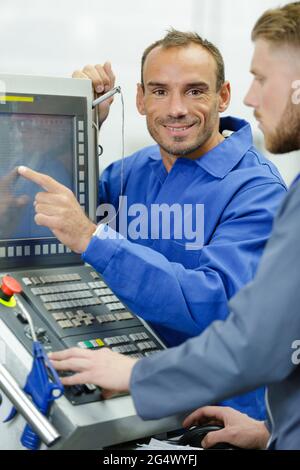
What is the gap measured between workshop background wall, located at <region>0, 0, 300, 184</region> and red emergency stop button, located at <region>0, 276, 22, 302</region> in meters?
1.59

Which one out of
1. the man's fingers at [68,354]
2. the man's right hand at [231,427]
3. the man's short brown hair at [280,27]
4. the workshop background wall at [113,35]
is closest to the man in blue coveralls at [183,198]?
the man's right hand at [231,427]

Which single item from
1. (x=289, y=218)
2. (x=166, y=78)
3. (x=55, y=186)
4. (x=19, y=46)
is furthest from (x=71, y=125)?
(x=19, y=46)

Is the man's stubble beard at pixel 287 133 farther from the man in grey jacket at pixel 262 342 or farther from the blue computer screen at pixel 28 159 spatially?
the blue computer screen at pixel 28 159

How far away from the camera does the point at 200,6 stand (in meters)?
3.08

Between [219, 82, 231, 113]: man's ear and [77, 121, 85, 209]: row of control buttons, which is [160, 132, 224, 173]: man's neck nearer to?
[219, 82, 231, 113]: man's ear

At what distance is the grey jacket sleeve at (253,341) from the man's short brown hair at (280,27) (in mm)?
269

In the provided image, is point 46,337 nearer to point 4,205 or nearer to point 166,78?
point 4,205

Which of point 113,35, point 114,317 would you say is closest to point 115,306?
point 114,317

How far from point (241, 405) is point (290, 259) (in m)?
0.65

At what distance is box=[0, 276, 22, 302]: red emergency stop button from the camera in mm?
1207

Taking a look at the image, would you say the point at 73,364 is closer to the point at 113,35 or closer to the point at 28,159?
the point at 28,159

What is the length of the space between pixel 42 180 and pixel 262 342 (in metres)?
0.57

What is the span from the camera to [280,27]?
1087 mm

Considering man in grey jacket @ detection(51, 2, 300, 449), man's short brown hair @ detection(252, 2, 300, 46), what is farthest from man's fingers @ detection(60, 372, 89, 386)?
man's short brown hair @ detection(252, 2, 300, 46)
